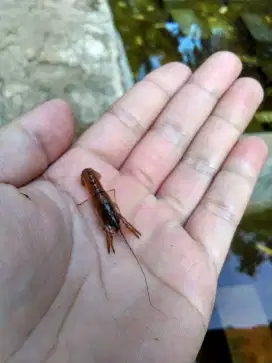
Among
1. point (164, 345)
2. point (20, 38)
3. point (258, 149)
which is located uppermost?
point (20, 38)

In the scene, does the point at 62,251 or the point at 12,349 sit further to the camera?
the point at 62,251

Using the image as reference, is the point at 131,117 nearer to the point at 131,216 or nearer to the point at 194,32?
the point at 131,216

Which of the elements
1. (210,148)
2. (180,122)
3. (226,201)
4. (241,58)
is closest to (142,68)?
(241,58)

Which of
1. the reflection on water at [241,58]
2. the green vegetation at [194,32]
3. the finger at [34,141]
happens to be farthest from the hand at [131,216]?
the green vegetation at [194,32]

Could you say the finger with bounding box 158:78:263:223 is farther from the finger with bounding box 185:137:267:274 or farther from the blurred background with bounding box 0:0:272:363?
the blurred background with bounding box 0:0:272:363

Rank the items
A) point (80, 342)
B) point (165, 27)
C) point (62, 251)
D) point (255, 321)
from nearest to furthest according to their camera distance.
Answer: point (80, 342)
point (62, 251)
point (255, 321)
point (165, 27)

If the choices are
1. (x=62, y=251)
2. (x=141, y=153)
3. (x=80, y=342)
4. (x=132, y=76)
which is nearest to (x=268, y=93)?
(x=132, y=76)

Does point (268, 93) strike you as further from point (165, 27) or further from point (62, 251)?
point (62, 251)
